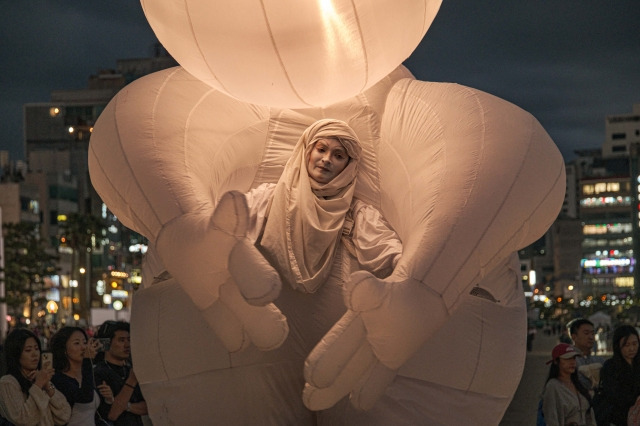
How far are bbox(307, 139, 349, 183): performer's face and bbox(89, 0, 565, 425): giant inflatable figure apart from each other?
28 centimetres

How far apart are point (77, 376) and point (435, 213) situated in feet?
11.6

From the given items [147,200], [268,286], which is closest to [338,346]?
[268,286]

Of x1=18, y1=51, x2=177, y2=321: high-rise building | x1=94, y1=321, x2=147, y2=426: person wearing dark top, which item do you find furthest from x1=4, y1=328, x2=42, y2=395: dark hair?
x1=18, y1=51, x2=177, y2=321: high-rise building

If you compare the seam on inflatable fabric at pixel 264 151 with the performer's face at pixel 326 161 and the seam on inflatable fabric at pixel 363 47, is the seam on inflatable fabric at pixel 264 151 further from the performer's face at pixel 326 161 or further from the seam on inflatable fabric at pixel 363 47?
the seam on inflatable fabric at pixel 363 47

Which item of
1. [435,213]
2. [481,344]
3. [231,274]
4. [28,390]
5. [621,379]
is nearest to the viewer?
[231,274]

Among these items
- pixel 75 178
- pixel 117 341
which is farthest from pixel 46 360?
pixel 75 178

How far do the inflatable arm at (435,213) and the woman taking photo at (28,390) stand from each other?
8.99ft

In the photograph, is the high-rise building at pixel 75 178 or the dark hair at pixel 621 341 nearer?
the dark hair at pixel 621 341

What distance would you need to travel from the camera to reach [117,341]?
9.12 metres

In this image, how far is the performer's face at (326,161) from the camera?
6852mm

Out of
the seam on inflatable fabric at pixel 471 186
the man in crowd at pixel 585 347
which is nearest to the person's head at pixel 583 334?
the man in crowd at pixel 585 347

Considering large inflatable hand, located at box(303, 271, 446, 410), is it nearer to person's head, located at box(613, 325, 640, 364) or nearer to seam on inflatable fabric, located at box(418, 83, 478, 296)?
seam on inflatable fabric, located at box(418, 83, 478, 296)

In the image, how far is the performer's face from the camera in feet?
22.5

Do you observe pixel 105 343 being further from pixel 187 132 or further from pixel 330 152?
pixel 330 152
